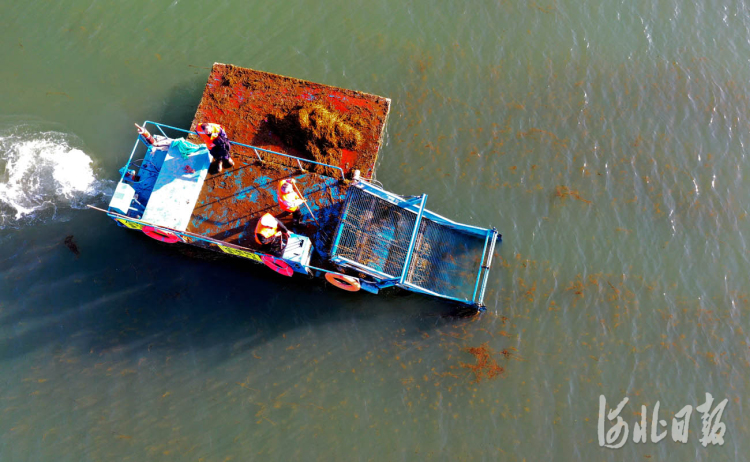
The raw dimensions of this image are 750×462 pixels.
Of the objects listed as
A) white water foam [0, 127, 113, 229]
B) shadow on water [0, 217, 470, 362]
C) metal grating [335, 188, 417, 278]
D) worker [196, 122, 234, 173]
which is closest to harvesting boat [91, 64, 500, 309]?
metal grating [335, 188, 417, 278]

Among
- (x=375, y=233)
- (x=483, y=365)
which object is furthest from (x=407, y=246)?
(x=483, y=365)

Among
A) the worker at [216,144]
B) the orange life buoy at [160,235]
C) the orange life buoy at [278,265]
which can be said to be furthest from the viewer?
the orange life buoy at [160,235]

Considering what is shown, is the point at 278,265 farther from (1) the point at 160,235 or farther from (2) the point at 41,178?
Answer: (2) the point at 41,178

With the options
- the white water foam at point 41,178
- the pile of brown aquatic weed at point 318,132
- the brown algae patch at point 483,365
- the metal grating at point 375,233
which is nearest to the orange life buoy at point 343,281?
the metal grating at point 375,233

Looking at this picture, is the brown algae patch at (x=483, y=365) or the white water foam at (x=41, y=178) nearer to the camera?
the brown algae patch at (x=483, y=365)

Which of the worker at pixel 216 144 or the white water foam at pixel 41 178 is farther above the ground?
the worker at pixel 216 144

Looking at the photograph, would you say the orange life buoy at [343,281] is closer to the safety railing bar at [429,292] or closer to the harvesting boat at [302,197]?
the harvesting boat at [302,197]

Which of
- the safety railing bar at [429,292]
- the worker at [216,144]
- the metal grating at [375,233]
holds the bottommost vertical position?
the safety railing bar at [429,292]

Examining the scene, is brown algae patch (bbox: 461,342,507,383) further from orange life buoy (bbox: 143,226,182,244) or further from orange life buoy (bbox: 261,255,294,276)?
orange life buoy (bbox: 143,226,182,244)
